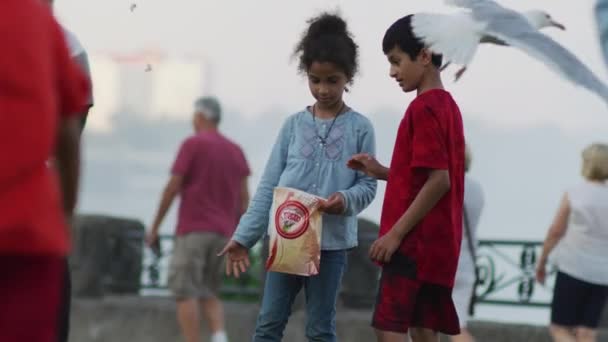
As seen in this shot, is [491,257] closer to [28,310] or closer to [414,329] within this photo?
[414,329]

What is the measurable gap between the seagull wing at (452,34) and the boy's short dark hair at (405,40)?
517mm

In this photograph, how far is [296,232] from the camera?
5652 millimetres

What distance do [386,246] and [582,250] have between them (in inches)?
129

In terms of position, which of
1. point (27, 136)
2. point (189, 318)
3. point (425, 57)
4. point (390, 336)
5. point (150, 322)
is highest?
point (425, 57)

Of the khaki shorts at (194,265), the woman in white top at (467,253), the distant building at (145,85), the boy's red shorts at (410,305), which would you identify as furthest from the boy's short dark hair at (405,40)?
the distant building at (145,85)

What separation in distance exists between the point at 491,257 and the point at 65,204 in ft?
20.8

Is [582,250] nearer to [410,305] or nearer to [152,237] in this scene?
[152,237]

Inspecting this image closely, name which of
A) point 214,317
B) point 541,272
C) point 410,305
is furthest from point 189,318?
point 410,305

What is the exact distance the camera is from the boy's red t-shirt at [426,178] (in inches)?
208

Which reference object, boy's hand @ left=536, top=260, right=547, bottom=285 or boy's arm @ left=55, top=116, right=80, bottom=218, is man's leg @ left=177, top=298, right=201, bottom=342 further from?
boy's arm @ left=55, top=116, right=80, bottom=218

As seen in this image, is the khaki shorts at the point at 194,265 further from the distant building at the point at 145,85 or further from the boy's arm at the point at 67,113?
the boy's arm at the point at 67,113

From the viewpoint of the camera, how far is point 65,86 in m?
3.42

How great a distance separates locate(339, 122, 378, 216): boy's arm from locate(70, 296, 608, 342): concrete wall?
3.90 meters

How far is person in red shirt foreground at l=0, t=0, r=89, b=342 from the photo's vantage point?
10.2 feet
